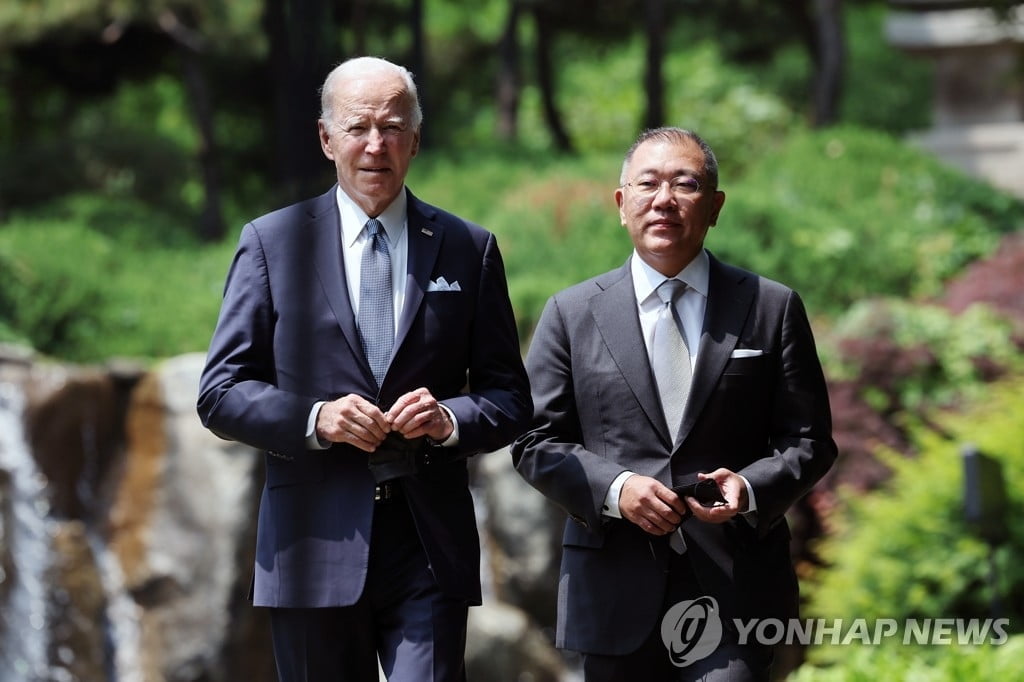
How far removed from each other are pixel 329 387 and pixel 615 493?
2.42 ft

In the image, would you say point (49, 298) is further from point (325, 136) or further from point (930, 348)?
point (325, 136)

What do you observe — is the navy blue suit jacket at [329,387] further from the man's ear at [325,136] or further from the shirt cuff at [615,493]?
the shirt cuff at [615,493]

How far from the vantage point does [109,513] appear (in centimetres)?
1062

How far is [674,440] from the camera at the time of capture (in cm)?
398

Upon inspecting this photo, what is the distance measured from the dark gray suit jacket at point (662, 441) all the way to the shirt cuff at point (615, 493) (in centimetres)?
1

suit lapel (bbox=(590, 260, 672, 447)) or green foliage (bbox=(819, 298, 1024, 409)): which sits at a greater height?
suit lapel (bbox=(590, 260, 672, 447))

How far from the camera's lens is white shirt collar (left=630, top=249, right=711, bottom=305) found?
408 cm

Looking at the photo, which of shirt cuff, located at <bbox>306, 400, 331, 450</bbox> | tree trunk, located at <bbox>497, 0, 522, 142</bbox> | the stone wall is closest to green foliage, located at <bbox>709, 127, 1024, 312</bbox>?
the stone wall

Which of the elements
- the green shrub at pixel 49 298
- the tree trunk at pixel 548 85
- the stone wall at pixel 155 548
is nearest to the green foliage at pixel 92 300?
the green shrub at pixel 49 298

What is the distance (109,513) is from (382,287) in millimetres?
7277

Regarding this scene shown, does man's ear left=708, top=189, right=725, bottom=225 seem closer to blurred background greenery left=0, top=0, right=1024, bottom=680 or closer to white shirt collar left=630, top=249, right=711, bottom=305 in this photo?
white shirt collar left=630, top=249, right=711, bottom=305

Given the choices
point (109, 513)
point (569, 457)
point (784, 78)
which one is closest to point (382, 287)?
point (569, 457)

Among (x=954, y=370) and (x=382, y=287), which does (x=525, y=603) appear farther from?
(x=382, y=287)

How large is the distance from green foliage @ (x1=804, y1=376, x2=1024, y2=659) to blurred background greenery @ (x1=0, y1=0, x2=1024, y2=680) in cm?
1
